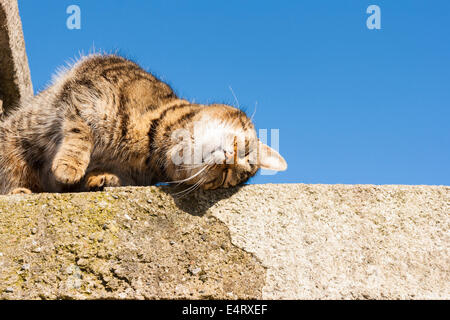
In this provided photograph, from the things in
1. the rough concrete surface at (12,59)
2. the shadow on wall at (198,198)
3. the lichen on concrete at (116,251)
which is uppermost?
the rough concrete surface at (12,59)

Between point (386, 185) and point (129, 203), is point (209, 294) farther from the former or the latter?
point (386, 185)

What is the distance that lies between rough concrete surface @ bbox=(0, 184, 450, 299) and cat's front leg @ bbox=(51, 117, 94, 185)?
43 centimetres

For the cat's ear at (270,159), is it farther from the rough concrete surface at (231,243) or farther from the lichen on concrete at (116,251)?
the lichen on concrete at (116,251)

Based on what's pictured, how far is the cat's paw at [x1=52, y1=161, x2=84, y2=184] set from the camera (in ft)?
9.19

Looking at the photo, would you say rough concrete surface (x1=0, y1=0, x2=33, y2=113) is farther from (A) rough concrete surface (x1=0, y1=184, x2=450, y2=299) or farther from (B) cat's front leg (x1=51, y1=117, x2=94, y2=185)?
(A) rough concrete surface (x1=0, y1=184, x2=450, y2=299)

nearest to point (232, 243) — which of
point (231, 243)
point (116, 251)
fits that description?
point (231, 243)

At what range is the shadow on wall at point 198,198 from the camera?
2.44 metres

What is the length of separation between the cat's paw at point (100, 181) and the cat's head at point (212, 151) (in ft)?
1.16

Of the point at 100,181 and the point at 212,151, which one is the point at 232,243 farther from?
the point at 100,181

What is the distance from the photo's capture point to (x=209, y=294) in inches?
84.9

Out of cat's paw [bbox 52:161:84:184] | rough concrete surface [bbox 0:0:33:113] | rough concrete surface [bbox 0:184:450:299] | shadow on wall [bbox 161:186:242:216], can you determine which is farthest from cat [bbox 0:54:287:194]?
rough concrete surface [bbox 0:0:33:113]

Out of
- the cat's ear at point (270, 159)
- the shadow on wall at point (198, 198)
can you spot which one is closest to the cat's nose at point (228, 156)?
the shadow on wall at point (198, 198)
